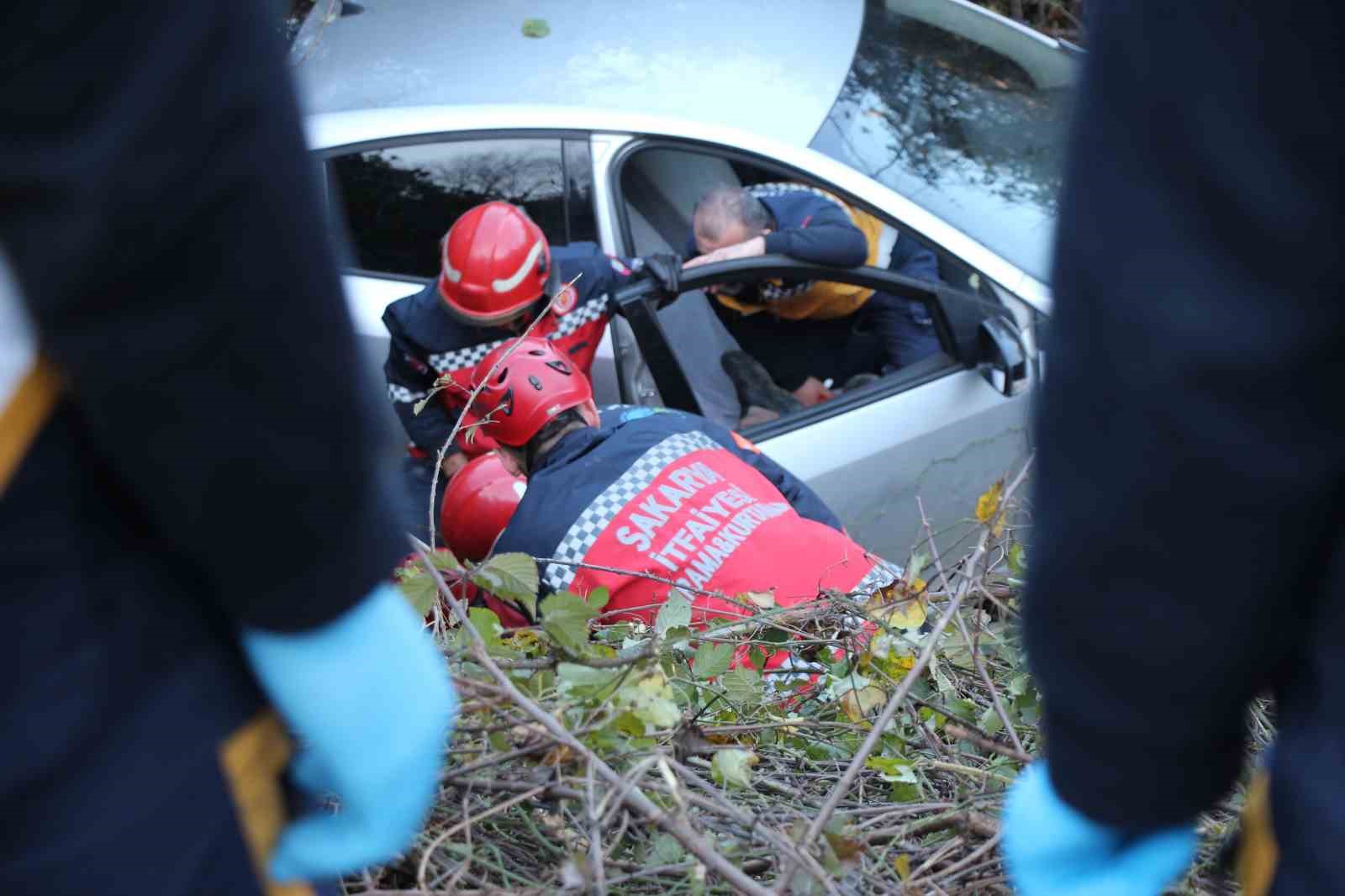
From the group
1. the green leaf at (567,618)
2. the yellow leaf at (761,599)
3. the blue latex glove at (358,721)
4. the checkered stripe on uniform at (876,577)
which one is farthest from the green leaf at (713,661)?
the blue latex glove at (358,721)

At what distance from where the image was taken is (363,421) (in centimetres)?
89

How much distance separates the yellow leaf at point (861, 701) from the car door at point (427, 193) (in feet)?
7.08

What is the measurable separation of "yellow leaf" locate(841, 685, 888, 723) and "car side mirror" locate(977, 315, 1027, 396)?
1935 mm

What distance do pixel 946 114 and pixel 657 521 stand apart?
2.29 meters

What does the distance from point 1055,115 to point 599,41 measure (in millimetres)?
1636

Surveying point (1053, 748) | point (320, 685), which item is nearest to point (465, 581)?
point (320, 685)

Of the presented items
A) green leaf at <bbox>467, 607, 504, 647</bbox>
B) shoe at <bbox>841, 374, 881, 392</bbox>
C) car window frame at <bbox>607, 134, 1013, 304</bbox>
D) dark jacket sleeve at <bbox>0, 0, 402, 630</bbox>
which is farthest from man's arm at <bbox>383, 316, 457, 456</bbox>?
dark jacket sleeve at <bbox>0, 0, 402, 630</bbox>

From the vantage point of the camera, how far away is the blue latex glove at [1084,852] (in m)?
0.97

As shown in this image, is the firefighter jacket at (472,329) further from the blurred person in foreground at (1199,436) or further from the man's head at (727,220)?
the blurred person in foreground at (1199,436)

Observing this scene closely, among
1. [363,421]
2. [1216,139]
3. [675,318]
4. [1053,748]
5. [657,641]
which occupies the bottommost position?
[675,318]

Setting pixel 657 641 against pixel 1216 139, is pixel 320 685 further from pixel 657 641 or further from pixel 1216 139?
pixel 657 641

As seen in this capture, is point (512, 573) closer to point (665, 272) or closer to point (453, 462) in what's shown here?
point (665, 272)

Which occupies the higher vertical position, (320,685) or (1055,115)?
(320,685)

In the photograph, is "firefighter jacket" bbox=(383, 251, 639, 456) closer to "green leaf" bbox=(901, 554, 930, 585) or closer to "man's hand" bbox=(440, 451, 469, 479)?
"man's hand" bbox=(440, 451, 469, 479)
